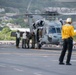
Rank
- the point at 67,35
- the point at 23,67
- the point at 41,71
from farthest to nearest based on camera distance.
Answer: the point at 67,35, the point at 23,67, the point at 41,71

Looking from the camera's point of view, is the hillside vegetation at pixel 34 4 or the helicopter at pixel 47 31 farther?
the hillside vegetation at pixel 34 4

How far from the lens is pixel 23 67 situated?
63.0 ft

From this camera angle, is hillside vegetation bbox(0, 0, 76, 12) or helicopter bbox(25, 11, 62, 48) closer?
helicopter bbox(25, 11, 62, 48)

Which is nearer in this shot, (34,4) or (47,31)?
(47,31)

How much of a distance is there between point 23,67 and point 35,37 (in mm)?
21559

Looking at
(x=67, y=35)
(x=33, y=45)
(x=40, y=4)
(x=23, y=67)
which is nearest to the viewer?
(x=23, y=67)

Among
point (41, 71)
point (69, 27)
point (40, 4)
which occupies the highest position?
point (40, 4)

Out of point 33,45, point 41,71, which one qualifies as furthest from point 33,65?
point 33,45

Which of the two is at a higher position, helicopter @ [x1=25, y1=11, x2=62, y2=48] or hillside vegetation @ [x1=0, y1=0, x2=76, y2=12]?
hillside vegetation @ [x1=0, y1=0, x2=76, y2=12]

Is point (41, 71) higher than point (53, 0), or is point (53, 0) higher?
point (53, 0)

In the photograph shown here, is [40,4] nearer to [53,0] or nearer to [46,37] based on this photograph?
[53,0]

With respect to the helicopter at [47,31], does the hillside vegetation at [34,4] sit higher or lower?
higher

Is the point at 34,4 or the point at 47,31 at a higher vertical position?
the point at 34,4

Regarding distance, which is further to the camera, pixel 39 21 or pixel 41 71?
pixel 39 21
